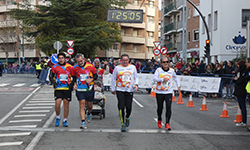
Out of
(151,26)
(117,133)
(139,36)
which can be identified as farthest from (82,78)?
(151,26)

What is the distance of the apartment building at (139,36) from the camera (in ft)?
250

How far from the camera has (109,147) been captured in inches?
300

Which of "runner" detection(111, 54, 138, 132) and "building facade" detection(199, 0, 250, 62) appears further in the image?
"building facade" detection(199, 0, 250, 62)

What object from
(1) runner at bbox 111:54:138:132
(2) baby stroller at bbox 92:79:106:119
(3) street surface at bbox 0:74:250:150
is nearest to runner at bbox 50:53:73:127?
(3) street surface at bbox 0:74:250:150

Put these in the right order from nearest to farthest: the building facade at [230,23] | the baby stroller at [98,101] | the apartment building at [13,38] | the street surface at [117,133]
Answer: the street surface at [117,133]
the baby stroller at [98,101]
the building facade at [230,23]
the apartment building at [13,38]

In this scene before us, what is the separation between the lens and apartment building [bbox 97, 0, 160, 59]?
76.1 metres

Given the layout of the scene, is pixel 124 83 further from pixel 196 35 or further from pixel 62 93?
pixel 196 35

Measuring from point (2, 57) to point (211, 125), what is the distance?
81.0 meters

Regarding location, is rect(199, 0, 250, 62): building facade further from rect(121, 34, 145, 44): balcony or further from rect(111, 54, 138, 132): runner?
rect(121, 34, 145, 44): balcony

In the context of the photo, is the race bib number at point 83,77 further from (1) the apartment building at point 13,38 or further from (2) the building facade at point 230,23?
(1) the apartment building at point 13,38

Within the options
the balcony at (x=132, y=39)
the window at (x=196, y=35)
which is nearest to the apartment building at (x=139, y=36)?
the balcony at (x=132, y=39)

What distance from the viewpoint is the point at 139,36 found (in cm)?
7938

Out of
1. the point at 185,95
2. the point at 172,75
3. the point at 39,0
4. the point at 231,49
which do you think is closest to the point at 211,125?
the point at 172,75

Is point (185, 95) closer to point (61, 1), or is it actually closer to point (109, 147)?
point (109, 147)
